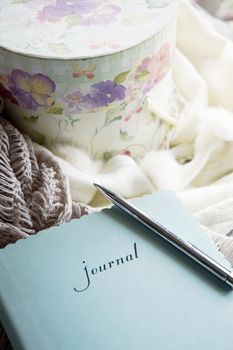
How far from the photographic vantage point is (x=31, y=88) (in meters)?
0.50

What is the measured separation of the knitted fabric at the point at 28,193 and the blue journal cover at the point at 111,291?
17 millimetres

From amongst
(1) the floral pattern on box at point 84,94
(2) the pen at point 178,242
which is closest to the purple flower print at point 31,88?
(1) the floral pattern on box at point 84,94

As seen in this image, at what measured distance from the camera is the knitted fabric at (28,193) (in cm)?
45

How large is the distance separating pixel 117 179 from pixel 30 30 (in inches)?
6.2

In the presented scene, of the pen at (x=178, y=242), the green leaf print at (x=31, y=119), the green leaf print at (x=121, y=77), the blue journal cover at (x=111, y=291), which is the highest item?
the green leaf print at (x=121, y=77)

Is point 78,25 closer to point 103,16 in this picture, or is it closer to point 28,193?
point 103,16

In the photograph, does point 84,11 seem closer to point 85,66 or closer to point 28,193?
point 85,66

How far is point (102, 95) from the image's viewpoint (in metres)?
0.51

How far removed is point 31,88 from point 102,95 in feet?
0.21

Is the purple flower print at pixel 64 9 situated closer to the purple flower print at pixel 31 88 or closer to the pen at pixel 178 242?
the purple flower print at pixel 31 88

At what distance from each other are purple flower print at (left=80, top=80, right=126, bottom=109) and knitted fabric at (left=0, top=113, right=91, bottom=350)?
60mm

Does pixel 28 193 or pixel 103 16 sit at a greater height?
pixel 103 16

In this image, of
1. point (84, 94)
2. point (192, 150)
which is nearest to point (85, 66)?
point (84, 94)

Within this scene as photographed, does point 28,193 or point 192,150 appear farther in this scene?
point 192,150
